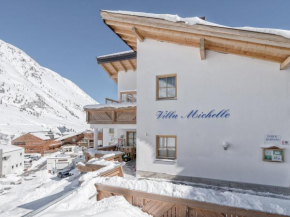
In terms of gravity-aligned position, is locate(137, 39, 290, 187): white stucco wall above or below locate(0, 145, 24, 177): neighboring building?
above

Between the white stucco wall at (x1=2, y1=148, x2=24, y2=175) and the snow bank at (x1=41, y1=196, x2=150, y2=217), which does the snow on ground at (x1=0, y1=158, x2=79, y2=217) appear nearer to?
the snow bank at (x1=41, y1=196, x2=150, y2=217)

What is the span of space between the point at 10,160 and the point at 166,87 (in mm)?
41222

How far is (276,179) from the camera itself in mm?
6176

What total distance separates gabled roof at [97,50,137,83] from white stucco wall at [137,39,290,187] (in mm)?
4088

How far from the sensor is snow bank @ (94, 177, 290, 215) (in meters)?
2.99

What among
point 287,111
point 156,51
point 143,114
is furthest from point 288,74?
point 143,114

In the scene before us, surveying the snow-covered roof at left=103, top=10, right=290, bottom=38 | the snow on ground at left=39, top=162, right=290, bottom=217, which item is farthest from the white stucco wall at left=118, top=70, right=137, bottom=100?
the snow on ground at left=39, top=162, right=290, bottom=217

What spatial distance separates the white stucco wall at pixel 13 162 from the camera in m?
33.2

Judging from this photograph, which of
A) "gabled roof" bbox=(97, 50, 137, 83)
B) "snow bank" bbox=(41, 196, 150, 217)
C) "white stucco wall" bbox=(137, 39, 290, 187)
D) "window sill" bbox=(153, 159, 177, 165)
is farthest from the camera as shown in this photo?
"gabled roof" bbox=(97, 50, 137, 83)

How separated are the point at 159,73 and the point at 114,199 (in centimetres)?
582

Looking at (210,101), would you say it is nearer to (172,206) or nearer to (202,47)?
(202,47)

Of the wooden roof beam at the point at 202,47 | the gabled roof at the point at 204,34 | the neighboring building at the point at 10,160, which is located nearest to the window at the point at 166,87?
the wooden roof beam at the point at 202,47

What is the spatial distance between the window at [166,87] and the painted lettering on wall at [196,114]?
2.69 ft

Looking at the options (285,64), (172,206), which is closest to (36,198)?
(172,206)
